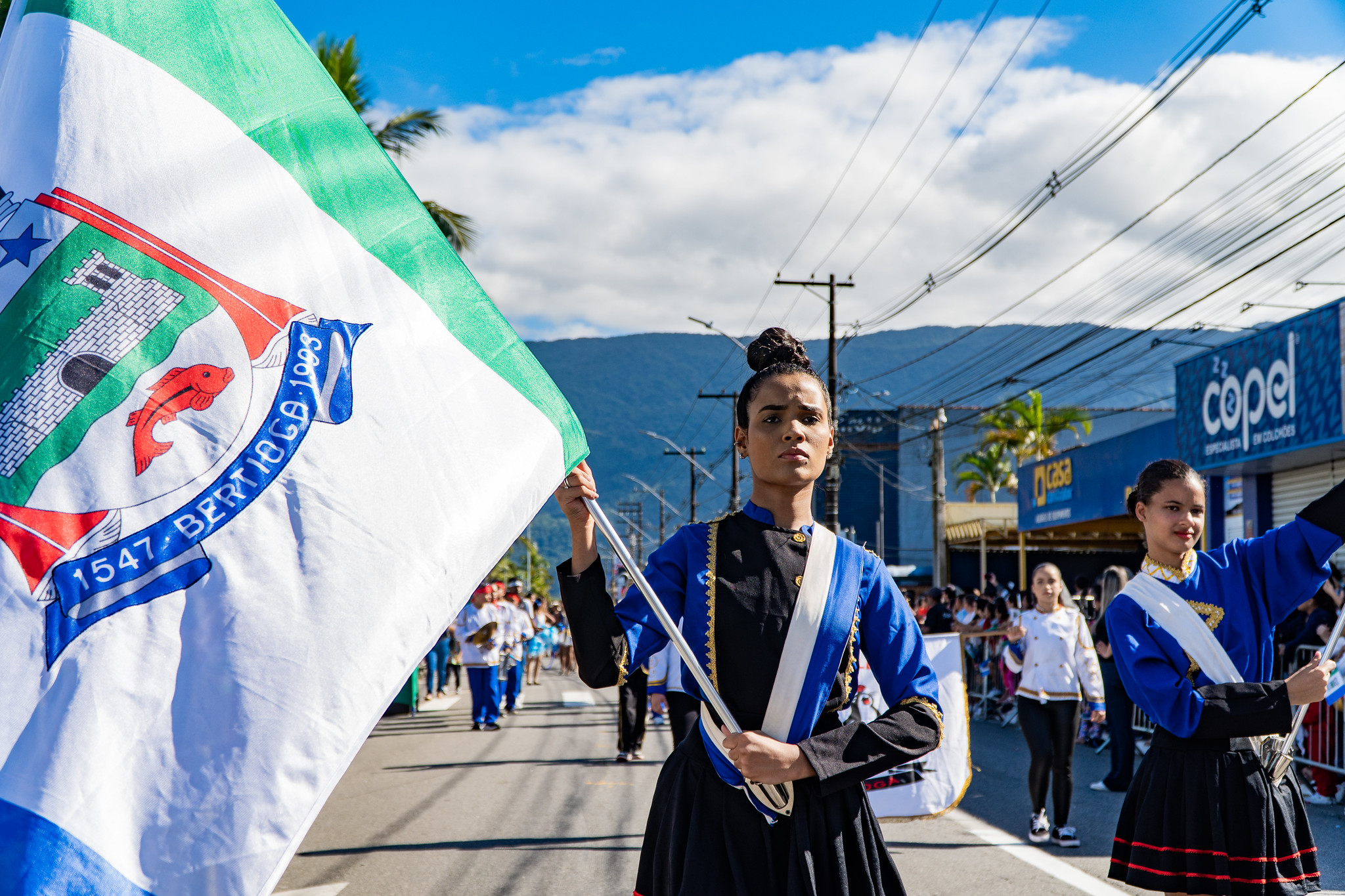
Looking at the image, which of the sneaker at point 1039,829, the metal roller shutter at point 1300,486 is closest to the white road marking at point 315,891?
the sneaker at point 1039,829

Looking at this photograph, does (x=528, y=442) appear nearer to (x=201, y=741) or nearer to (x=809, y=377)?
(x=809, y=377)

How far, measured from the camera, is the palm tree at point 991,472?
48.3 meters

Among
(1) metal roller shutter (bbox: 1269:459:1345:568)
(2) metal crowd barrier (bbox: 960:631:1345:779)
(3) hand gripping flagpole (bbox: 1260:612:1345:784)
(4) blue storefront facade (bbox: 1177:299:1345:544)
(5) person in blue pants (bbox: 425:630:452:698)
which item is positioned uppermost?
(4) blue storefront facade (bbox: 1177:299:1345:544)

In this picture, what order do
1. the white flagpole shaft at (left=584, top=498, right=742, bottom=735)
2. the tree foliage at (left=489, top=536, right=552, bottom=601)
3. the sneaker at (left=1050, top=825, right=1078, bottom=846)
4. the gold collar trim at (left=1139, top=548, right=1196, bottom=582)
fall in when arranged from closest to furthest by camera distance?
the white flagpole shaft at (left=584, top=498, right=742, bottom=735)
the gold collar trim at (left=1139, top=548, right=1196, bottom=582)
the sneaker at (left=1050, top=825, right=1078, bottom=846)
the tree foliage at (left=489, top=536, right=552, bottom=601)

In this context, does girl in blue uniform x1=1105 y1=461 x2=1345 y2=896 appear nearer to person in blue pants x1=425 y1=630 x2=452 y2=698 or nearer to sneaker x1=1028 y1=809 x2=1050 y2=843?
sneaker x1=1028 y1=809 x2=1050 y2=843

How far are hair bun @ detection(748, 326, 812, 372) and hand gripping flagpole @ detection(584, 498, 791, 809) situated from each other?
655 millimetres

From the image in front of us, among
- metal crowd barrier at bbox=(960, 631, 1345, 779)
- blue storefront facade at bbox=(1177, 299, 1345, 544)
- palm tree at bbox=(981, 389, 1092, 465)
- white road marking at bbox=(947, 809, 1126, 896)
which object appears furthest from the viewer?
palm tree at bbox=(981, 389, 1092, 465)

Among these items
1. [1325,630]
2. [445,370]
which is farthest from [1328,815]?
[445,370]

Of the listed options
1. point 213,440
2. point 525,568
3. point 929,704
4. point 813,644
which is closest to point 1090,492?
point 929,704

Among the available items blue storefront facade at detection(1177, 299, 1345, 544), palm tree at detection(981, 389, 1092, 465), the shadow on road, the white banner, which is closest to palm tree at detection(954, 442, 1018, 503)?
palm tree at detection(981, 389, 1092, 465)

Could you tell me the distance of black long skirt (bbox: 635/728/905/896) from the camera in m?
2.33

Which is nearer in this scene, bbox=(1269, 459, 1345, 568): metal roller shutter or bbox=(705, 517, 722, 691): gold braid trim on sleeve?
bbox=(705, 517, 722, 691): gold braid trim on sleeve

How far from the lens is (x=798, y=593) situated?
8.04 ft

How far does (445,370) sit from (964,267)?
1923 centimetres
